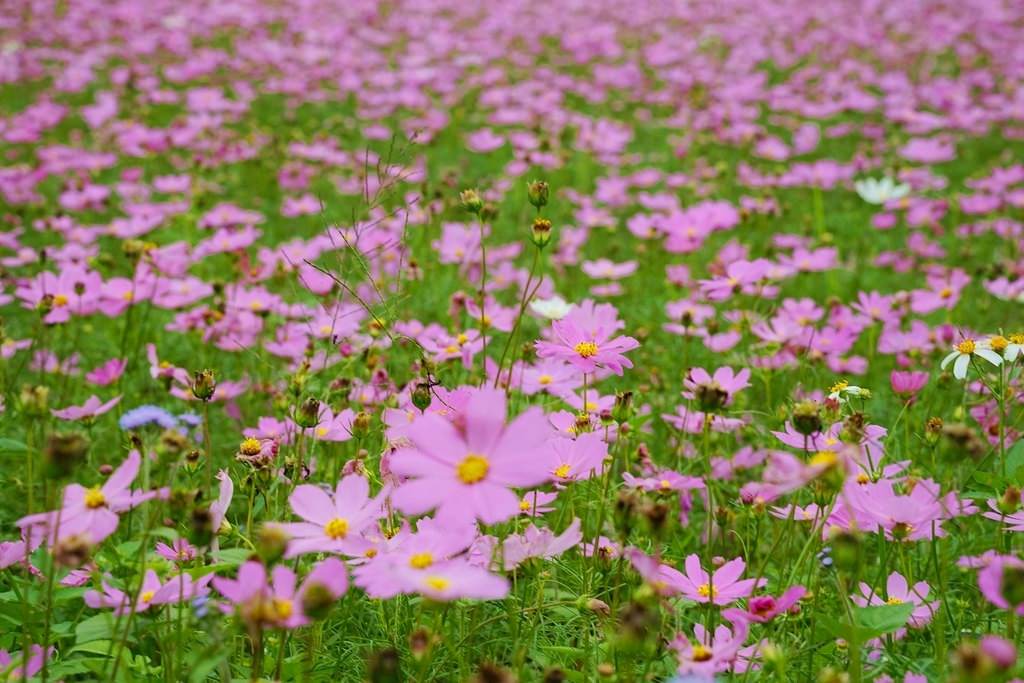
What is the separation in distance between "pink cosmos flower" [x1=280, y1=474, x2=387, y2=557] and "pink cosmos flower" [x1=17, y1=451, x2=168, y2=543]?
0.14 m

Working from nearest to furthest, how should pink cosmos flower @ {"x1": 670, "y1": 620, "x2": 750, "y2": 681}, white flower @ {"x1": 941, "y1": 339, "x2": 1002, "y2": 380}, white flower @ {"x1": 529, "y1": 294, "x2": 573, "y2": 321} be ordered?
Result: pink cosmos flower @ {"x1": 670, "y1": 620, "x2": 750, "y2": 681}
white flower @ {"x1": 941, "y1": 339, "x2": 1002, "y2": 380}
white flower @ {"x1": 529, "y1": 294, "x2": 573, "y2": 321}

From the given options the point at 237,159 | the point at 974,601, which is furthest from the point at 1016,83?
the point at 974,601

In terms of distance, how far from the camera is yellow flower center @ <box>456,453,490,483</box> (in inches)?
29.7

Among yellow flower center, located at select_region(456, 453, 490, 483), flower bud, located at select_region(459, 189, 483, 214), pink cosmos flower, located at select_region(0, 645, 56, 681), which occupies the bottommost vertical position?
pink cosmos flower, located at select_region(0, 645, 56, 681)

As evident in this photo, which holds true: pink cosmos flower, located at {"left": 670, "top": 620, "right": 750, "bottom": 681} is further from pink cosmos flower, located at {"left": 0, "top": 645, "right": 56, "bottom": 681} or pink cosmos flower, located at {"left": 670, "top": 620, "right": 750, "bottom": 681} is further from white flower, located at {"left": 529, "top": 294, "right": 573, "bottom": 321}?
white flower, located at {"left": 529, "top": 294, "right": 573, "bottom": 321}

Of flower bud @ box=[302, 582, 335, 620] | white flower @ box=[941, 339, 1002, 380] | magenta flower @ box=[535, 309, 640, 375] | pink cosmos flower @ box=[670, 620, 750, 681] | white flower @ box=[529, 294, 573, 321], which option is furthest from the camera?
white flower @ box=[529, 294, 573, 321]

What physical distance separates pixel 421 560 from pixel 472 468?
10 centimetres

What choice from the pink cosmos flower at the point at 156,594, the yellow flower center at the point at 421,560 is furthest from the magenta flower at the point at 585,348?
the pink cosmos flower at the point at 156,594

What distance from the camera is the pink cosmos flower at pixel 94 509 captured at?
2.61ft

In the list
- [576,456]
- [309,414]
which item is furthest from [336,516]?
[576,456]

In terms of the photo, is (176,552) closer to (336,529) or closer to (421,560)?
(336,529)

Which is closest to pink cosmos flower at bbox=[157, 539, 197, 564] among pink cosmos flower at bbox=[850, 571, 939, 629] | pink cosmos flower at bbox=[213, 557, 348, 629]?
pink cosmos flower at bbox=[213, 557, 348, 629]

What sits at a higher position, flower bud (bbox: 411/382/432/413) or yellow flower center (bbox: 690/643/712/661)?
flower bud (bbox: 411/382/432/413)

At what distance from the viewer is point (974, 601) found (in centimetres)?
130
